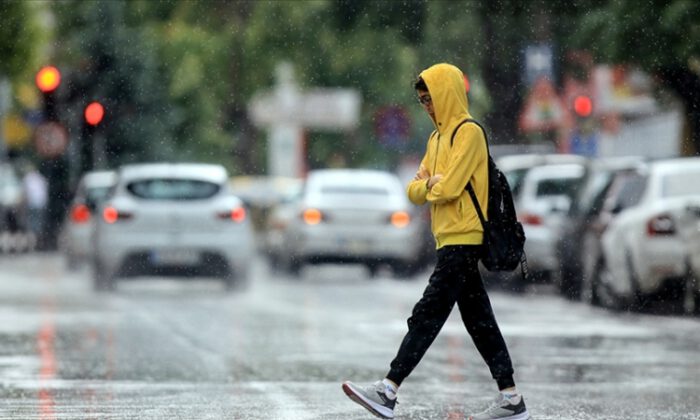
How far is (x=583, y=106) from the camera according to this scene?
3509 centimetres

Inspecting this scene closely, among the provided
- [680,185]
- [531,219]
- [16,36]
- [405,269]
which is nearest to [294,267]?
[405,269]

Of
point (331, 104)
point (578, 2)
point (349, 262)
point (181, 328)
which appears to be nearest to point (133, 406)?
point (181, 328)

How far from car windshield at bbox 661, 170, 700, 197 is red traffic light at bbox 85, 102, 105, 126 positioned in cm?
1727

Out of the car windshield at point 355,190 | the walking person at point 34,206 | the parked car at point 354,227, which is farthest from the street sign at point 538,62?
the walking person at point 34,206

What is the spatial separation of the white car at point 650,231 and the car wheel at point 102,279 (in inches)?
263

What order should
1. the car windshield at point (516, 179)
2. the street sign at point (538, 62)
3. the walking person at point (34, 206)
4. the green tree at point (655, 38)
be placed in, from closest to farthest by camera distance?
1. the car windshield at point (516, 179)
2. the green tree at point (655, 38)
3. the street sign at point (538, 62)
4. the walking person at point (34, 206)

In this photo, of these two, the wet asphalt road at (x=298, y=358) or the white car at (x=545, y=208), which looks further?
the white car at (x=545, y=208)

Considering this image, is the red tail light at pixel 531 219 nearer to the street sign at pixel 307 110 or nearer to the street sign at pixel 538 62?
the street sign at pixel 538 62

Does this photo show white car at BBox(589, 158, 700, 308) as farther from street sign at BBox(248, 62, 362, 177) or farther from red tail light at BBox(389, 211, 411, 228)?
street sign at BBox(248, 62, 362, 177)

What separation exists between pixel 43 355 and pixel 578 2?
76.4ft

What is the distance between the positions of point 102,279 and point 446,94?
16009mm

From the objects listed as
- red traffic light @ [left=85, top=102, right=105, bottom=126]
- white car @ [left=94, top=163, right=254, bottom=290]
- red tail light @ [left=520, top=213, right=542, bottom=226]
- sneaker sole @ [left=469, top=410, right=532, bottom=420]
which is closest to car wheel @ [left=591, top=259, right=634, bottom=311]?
red tail light @ [left=520, top=213, right=542, bottom=226]

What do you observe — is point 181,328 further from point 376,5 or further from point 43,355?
point 376,5

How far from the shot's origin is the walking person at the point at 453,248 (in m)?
10.1
